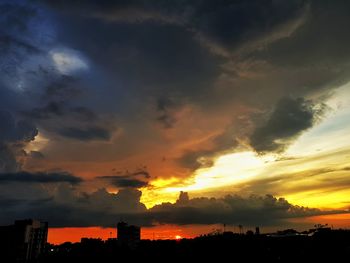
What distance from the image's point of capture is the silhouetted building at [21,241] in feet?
228

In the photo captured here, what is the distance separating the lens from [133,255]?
142250 mm

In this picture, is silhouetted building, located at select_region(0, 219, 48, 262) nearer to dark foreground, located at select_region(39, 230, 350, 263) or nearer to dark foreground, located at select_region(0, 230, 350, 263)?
dark foreground, located at select_region(0, 230, 350, 263)

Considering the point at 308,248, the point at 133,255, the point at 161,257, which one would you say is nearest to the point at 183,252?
the point at 161,257

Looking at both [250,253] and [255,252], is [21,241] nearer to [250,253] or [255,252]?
[250,253]

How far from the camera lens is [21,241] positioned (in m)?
70.0

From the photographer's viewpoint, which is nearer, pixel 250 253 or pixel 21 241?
pixel 21 241

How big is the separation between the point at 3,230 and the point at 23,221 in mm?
4546

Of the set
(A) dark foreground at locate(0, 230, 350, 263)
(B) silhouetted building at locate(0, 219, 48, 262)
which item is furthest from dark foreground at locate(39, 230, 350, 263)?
(B) silhouetted building at locate(0, 219, 48, 262)

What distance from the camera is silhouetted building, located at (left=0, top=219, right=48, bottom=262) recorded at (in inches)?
2731

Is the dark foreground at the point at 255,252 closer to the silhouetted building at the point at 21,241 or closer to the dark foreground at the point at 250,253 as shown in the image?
the dark foreground at the point at 250,253

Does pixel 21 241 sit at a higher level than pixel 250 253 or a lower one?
higher

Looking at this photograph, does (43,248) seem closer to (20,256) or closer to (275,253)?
(20,256)

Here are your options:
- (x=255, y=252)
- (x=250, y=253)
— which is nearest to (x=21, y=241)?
(x=250, y=253)

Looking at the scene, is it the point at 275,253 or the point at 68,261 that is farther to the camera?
the point at 68,261
